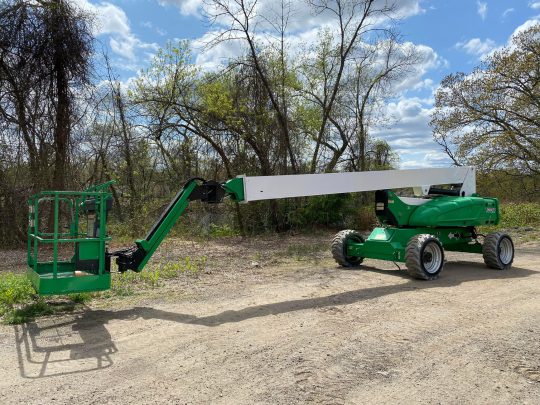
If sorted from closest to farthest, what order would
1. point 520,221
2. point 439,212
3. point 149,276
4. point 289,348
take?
point 289,348
point 149,276
point 439,212
point 520,221

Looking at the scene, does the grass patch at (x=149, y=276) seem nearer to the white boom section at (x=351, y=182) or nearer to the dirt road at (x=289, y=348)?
the dirt road at (x=289, y=348)

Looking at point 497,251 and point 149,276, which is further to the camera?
point 497,251

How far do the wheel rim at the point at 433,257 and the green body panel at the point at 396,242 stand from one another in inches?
16.0

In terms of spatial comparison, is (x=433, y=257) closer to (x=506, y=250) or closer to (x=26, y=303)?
(x=506, y=250)

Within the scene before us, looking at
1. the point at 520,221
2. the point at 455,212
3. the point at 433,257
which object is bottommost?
the point at 433,257

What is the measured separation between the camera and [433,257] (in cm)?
900

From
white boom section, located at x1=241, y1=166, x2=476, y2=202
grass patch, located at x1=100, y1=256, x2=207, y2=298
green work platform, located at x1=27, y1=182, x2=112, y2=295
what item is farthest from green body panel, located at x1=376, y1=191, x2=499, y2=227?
green work platform, located at x1=27, y1=182, x2=112, y2=295

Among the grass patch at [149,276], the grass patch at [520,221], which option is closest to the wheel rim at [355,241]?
the grass patch at [149,276]

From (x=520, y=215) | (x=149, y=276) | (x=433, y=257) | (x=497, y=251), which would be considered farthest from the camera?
(x=520, y=215)

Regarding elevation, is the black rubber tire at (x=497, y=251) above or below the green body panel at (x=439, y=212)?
below

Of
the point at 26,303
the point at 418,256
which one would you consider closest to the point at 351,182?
the point at 418,256

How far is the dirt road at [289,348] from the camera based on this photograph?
13.6 ft

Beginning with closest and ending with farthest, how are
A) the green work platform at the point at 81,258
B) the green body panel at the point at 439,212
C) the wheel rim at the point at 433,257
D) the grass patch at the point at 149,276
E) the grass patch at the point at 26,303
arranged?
1. the green work platform at the point at 81,258
2. the grass patch at the point at 26,303
3. the grass patch at the point at 149,276
4. the wheel rim at the point at 433,257
5. the green body panel at the point at 439,212

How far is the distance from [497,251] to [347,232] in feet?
9.70
